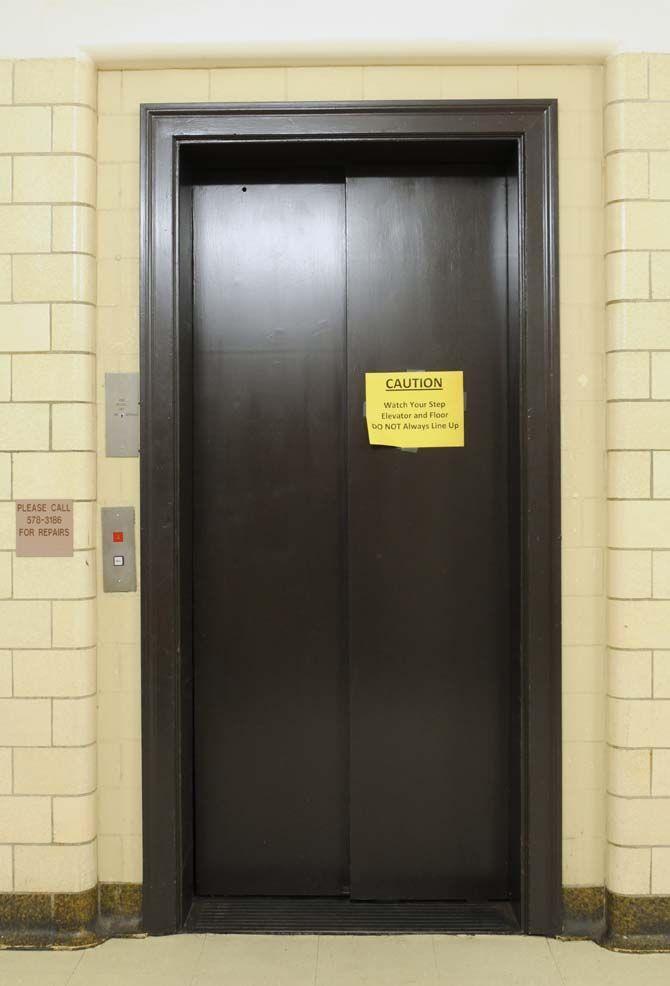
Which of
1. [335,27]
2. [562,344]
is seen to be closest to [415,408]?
[562,344]

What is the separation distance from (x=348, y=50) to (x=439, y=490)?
4.28 ft

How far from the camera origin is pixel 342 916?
7.70 ft

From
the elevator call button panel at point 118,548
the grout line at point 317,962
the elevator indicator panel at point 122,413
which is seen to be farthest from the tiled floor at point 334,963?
the elevator indicator panel at point 122,413

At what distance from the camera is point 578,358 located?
226cm

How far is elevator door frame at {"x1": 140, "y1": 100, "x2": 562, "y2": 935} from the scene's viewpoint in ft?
7.34

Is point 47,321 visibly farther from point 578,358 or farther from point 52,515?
point 578,358

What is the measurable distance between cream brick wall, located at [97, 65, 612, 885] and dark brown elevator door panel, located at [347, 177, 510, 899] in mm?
225

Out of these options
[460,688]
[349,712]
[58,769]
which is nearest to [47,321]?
[58,769]

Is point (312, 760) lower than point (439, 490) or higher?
lower

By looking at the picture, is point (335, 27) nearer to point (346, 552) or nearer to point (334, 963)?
point (346, 552)

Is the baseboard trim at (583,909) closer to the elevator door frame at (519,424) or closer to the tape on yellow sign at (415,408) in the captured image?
the elevator door frame at (519,424)

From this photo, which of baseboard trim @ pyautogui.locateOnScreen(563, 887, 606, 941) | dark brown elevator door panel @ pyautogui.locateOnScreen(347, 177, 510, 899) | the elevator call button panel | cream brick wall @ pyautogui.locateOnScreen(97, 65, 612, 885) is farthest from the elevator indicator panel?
baseboard trim @ pyautogui.locateOnScreen(563, 887, 606, 941)

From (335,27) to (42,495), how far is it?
1572 millimetres

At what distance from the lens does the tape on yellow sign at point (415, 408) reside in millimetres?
2387
